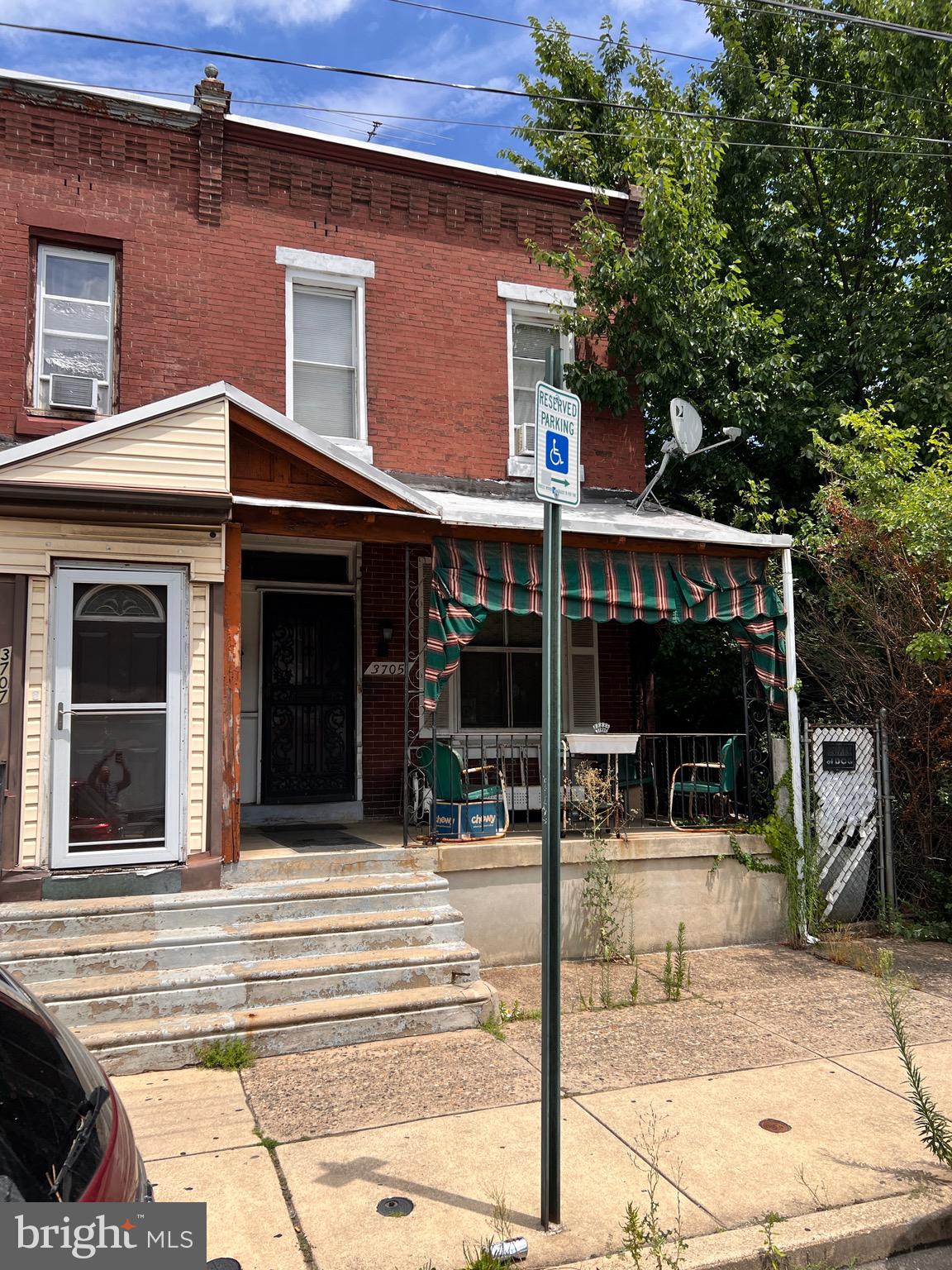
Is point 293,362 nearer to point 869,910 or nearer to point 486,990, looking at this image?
point 486,990

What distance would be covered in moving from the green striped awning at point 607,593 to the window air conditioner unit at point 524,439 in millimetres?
2409

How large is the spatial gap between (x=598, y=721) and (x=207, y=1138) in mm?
6918

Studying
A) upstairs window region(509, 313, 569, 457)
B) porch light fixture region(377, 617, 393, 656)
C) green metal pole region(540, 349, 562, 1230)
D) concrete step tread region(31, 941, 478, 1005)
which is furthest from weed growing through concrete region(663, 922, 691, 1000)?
upstairs window region(509, 313, 569, 457)

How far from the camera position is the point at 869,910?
30.1ft

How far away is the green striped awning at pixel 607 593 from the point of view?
805cm

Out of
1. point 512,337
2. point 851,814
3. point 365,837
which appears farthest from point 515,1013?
point 512,337

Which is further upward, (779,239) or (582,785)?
(779,239)

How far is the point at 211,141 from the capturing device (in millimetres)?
9773

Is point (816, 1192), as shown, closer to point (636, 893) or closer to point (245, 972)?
point (245, 972)

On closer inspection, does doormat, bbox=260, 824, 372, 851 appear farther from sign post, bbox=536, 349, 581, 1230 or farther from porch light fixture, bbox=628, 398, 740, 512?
porch light fixture, bbox=628, 398, 740, 512

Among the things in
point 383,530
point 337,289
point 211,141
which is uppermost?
point 211,141

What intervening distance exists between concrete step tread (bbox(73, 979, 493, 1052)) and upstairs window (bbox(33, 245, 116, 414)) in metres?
5.93

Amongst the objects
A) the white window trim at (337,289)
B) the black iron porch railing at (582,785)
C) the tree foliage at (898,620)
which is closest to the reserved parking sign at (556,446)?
the black iron porch railing at (582,785)

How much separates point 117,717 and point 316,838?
7.42ft
